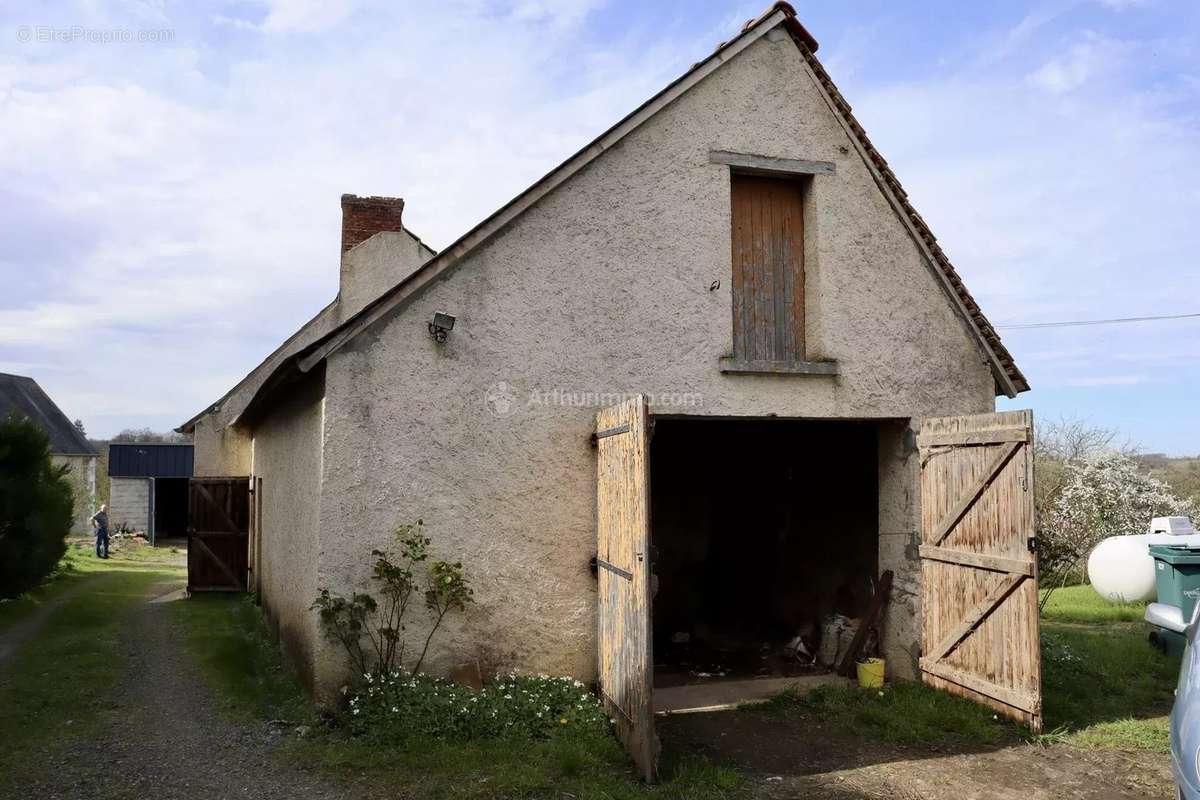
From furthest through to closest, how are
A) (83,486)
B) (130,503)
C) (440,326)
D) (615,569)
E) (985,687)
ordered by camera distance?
(83,486) < (130,503) < (985,687) < (440,326) < (615,569)

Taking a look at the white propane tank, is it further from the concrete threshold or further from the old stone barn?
the concrete threshold

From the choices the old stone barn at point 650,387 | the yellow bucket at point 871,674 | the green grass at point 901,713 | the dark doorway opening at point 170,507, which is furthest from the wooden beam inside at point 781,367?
the dark doorway opening at point 170,507

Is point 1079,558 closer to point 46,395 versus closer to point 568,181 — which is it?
point 568,181

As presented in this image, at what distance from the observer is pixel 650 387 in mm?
7719

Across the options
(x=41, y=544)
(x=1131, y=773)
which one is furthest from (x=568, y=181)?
(x=41, y=544)

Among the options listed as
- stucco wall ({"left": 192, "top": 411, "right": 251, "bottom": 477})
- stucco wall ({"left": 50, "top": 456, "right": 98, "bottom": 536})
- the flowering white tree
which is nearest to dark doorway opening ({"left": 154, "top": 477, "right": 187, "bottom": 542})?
stucco wall ({"left": 50, "top": 456, "right": 98, "bottom": 536})

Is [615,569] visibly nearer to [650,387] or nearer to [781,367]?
[650,387]

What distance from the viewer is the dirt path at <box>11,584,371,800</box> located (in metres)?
5.66

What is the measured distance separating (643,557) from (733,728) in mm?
2280

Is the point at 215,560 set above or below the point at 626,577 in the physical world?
below

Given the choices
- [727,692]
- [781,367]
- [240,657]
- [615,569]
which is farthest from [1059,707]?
[240,657]

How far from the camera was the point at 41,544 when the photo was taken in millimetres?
14016

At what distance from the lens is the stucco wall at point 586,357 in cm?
704

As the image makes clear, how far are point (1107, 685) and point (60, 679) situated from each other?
10.6 metres
